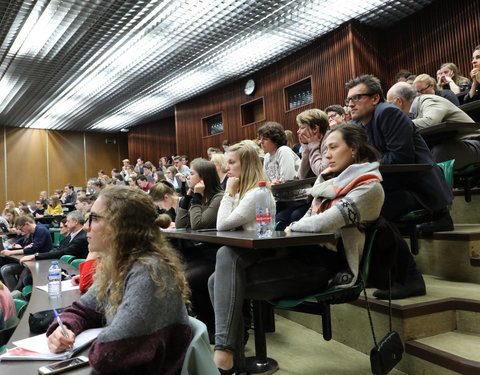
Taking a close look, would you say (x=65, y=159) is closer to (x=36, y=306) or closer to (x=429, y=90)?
(x=429, y=90)

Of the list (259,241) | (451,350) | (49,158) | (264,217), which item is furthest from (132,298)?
(49,158)

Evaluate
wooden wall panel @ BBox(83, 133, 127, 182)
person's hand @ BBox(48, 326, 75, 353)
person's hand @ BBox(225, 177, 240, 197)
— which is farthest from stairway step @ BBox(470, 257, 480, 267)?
wooden wall panel @ BBox(83, 133, 127, 182)

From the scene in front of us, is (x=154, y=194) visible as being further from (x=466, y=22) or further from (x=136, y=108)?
(x=136, y=108)

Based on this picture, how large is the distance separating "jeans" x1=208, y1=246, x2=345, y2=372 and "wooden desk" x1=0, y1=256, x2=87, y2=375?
63 centimetres

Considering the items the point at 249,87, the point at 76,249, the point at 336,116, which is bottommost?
the point at 76,249

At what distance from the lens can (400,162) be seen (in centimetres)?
218

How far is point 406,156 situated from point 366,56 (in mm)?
4635

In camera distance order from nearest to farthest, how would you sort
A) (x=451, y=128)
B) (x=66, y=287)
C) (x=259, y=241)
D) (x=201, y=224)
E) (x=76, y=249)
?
(x=259, y=241)
(x=66, y=287)
(x=451, y=128)
(x=201, y=224)
(x=76, y=249)

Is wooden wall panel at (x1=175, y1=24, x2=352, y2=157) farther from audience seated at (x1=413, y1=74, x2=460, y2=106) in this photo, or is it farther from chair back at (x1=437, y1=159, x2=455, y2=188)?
chair back at (x1=437, y1=159, x2=455, y2=188)

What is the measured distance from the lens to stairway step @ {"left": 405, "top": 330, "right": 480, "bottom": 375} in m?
1.53

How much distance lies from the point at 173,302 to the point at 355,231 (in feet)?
2.93

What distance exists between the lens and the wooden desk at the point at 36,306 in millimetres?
1018

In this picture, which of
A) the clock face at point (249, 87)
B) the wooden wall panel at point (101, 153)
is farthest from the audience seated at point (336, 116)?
the wooden wall panel at point (101, 153)

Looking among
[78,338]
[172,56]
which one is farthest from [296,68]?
[78,338]
